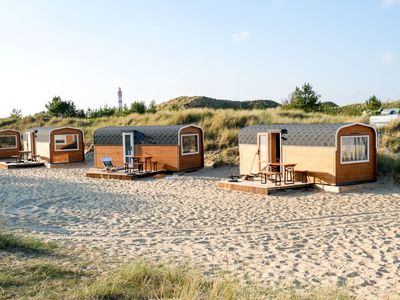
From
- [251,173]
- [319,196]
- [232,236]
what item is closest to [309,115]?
[251,173]

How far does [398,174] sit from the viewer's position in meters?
15.9

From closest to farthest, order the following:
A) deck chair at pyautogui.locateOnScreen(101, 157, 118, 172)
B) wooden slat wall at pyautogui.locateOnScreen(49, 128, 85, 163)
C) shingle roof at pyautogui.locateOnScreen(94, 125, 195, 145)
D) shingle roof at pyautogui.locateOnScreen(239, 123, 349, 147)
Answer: shingle roof at pyautogui.locateOnScreen(239, 123, 349, 147)
shingle roof at pyautogui.locateOnScreen(94, 125, 195, 145)
deck chair at pyautogui.locateOnScreen(101, 157, 118, 172)
wooden slat wall at pyautogui.locateOnScreen(49, 128, 85, 163)

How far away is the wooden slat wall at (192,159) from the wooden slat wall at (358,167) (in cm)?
747

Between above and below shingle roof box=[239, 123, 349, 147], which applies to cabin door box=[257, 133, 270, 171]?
below

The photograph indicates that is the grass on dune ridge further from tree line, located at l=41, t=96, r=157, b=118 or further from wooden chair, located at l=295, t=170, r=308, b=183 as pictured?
tree line, located at l=41, t=96, r=157, b=118

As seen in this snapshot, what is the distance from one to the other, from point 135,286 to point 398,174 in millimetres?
12946

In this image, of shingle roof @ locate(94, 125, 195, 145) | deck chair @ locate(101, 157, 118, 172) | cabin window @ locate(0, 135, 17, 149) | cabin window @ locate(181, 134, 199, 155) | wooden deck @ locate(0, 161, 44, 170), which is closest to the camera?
shingle roof @ locate(94, 125, 195, 145)

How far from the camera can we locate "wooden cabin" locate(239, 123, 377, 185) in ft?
48.6

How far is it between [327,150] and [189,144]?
746 centimetres

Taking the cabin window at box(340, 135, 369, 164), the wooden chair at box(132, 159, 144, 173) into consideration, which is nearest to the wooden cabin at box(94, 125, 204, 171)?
the wooden chair at box(132, 159, 144, 173)

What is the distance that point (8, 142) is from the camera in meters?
30.1

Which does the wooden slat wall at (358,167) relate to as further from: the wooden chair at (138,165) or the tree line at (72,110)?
the tree line at (72,110)

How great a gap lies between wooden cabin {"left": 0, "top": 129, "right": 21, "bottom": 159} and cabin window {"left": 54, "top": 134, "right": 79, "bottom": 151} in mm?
6129

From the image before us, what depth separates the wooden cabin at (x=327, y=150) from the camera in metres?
14.8
